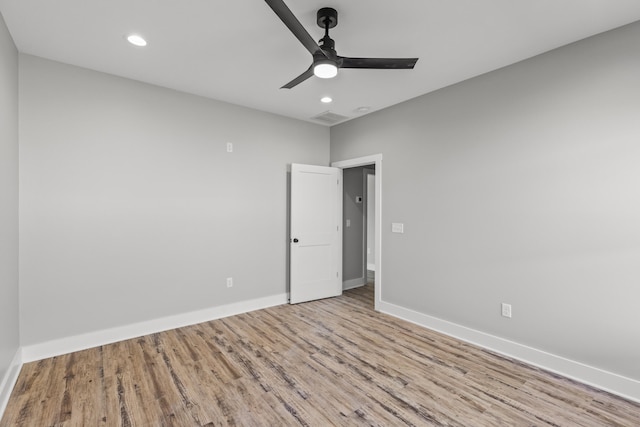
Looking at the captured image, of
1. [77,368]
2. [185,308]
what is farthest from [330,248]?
[77,368]

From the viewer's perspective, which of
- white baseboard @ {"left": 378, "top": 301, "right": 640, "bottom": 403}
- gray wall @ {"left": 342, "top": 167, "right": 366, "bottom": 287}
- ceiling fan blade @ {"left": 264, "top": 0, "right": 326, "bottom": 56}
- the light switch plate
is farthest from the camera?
gray wall @ {"left": 342, "top": 167, "right": 366, "bottom": 287}

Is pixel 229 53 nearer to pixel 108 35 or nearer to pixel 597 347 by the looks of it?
pixel 108 35

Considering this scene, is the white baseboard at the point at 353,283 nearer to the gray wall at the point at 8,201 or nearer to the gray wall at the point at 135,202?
the gray wall at the point at 135,202

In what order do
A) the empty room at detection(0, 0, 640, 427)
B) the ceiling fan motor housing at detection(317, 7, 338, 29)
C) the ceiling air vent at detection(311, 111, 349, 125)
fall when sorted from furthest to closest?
1. the ceiling air vent at detection(311, 111, 349, 125)
2. the empty room at detection(0, 0, 640, 427)
3. the ceiling fan motor housing at detection(317, 7, 338, 29)

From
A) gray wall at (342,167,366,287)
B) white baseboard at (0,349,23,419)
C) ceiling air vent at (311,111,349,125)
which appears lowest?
white baseboard at (0,349,23,419)

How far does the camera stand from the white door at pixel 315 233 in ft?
14.6

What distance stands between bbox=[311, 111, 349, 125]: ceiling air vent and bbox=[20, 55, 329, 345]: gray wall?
0.57m

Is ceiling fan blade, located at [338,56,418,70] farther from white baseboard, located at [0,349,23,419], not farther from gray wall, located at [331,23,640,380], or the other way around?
white baseboard, located at [0,349,23,419]

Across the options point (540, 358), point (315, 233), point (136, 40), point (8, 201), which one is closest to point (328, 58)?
point (136, 40)

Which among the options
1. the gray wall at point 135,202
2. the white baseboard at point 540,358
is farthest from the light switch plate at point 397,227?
the gray wall at point 135,202

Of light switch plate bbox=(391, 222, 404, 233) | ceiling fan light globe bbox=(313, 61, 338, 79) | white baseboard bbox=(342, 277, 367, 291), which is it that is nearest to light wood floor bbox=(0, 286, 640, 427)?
light switch plate bbox=(391, 222, 404, 233)

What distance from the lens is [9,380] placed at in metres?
2.31

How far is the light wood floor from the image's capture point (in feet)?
6.66

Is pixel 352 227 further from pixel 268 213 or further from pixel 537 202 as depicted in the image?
pixel 537 202
